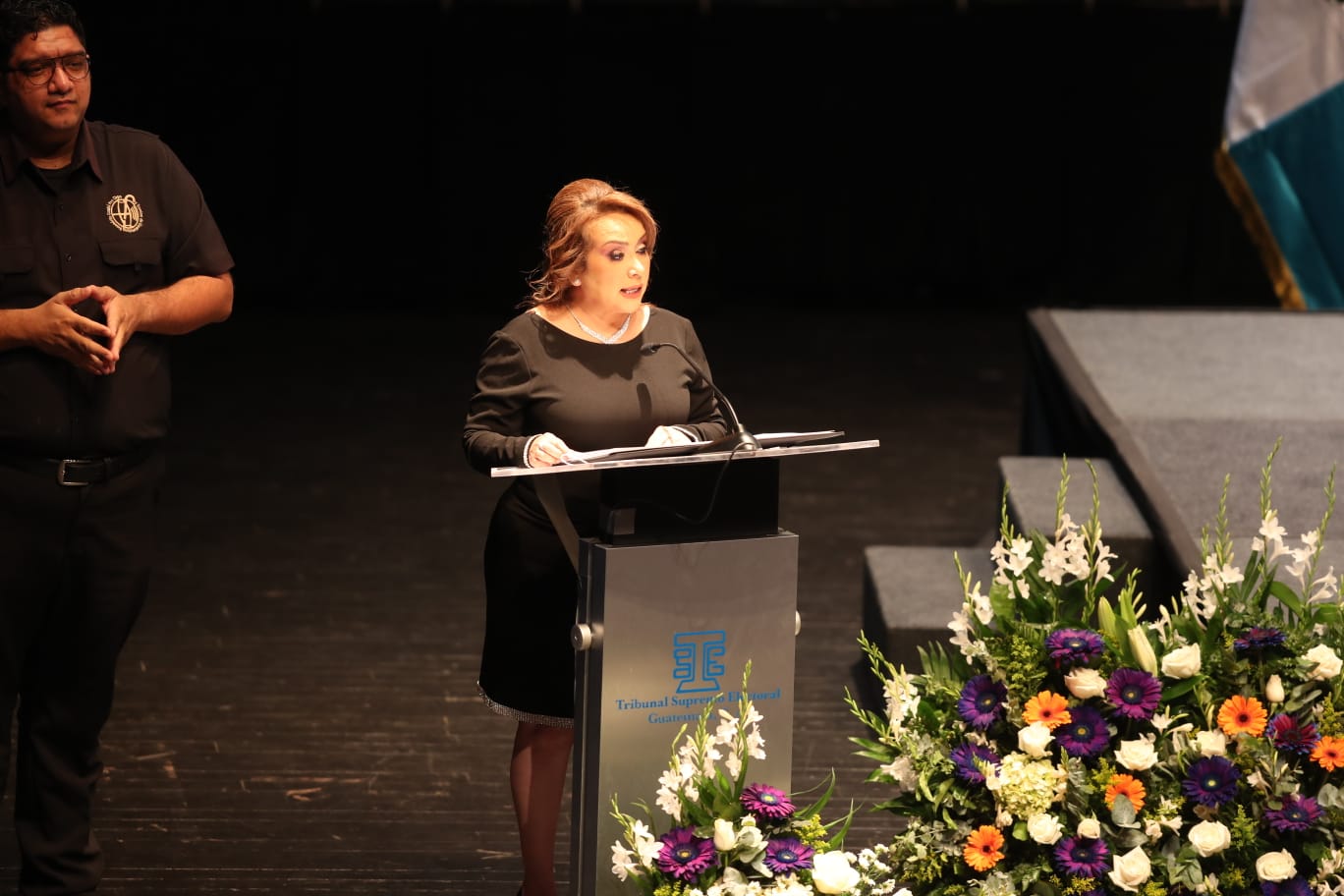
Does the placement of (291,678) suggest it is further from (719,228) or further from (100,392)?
(719,228)

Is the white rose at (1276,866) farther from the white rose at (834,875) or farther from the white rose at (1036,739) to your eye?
the white rose at (834,875)

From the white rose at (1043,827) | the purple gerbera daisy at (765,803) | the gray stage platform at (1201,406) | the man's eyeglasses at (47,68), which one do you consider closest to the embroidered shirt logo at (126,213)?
the man's eyeglasses at (47,68)

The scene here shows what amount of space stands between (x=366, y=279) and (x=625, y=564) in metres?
8.07

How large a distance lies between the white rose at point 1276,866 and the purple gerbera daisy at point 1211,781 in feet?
0.32

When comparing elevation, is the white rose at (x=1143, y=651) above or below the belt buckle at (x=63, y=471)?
below

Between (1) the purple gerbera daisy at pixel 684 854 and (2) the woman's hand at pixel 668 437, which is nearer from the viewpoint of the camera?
(1) the purple gerbera daisy at pixel 684 854

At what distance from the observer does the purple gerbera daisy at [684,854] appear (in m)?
2.63

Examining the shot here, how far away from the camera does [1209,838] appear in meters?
2.62

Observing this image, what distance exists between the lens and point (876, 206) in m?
10.7

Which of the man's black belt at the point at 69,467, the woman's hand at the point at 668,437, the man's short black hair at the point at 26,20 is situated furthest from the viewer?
the man's black belt at the point at 69,467

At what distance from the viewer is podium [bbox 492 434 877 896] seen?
8.87 ft

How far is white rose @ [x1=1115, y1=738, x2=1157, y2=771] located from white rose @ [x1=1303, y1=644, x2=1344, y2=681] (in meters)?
0.27

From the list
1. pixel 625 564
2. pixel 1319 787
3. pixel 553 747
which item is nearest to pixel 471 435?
pixel 625 564

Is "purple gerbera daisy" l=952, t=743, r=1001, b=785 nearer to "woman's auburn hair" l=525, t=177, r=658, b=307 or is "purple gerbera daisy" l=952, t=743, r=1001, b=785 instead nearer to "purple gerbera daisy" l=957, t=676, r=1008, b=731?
"purple gerbera daisy" l=957, t=676, r=1008, b=731
